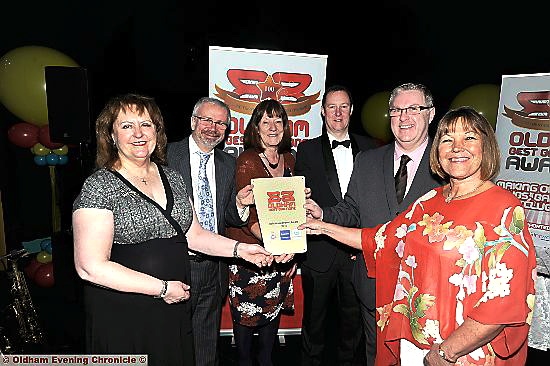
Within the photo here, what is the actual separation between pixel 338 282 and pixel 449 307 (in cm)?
164

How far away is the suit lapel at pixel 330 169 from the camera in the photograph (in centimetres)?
326

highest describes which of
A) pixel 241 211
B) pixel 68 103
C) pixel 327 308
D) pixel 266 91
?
pixel 266 91

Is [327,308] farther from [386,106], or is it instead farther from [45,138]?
[45,138]

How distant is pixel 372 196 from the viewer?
2748mm

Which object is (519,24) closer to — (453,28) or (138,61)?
(453,28)

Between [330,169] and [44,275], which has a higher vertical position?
[330,169]

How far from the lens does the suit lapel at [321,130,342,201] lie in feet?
10.7

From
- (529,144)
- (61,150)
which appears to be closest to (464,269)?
(529,144)

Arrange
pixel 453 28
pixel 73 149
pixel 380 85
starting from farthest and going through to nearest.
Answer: pixel 380 85 < pixel 453 28 < pixel 73 149

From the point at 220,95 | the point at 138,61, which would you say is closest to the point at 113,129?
the point at 220,95

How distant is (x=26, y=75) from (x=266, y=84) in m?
2.61

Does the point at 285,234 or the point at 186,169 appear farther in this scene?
the point at 186,169

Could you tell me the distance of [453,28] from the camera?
6.71 metres

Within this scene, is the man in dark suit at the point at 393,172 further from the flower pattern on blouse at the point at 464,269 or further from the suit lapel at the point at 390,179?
the flower pattern on blouse at the point at 464,269
